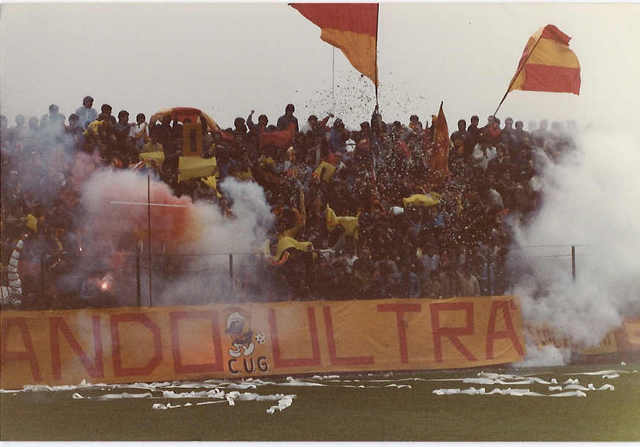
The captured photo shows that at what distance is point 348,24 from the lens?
13109 millimetres

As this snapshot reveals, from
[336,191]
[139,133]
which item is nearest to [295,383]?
[336,191]

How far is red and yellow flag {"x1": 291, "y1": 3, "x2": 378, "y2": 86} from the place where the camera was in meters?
12.9

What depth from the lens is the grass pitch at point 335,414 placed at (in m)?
10.6

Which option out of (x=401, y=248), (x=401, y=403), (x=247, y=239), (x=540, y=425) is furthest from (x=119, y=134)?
(x=540, y=425)

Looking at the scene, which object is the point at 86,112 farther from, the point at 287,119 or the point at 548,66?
the point at 548,66

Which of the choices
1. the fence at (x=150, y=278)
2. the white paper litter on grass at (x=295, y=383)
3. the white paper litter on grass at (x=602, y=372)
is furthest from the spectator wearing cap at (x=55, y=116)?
the white paper litter on grass at (x=602, y=372)

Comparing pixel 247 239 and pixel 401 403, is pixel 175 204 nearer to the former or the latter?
pixel 247 239

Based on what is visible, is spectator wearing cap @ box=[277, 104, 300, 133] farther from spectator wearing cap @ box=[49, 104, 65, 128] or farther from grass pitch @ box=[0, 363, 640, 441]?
grass pitch @ box=[0, 363, 640, 441]

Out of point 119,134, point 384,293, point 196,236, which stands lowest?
point 384,293

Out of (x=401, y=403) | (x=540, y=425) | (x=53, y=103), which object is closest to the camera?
(x=540, y=425)

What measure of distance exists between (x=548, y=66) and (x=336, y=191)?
3254mm

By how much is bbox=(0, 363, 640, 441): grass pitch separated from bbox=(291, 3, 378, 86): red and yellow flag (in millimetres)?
4279

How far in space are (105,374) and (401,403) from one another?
362cm

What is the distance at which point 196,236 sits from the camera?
13906 mm
